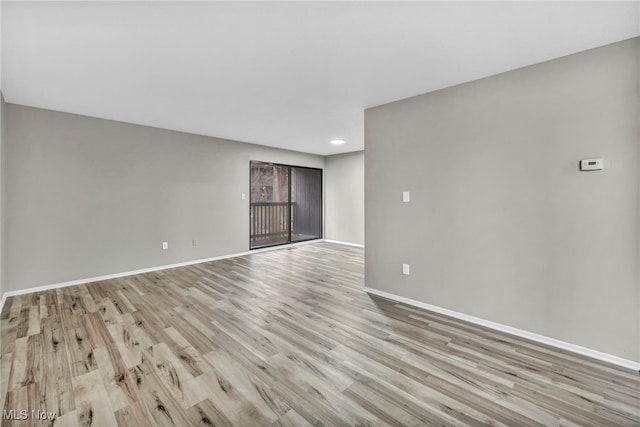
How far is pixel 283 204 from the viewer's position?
688 centimetres

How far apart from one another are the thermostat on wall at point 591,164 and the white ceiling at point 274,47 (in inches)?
34.7

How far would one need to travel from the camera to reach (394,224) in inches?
128

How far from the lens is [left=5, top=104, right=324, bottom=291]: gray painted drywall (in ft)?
11.0

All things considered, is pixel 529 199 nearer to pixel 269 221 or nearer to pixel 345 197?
pixel 345 197

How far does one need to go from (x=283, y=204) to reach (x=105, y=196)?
3673mm

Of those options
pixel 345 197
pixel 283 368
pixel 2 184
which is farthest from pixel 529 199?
pixel 2 184

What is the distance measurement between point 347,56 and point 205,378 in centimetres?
266

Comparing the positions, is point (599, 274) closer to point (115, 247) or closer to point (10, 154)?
point (115, 247)

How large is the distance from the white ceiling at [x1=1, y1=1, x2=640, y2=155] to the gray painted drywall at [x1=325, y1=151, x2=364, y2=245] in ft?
11.5

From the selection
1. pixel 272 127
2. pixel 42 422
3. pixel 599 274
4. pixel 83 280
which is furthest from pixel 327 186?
pixel 42 422

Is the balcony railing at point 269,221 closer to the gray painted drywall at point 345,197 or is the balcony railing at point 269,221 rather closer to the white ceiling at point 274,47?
the gray painted drywall at point 345,197

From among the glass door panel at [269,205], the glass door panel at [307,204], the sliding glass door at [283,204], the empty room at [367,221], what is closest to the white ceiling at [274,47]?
the empty room at [367,221]

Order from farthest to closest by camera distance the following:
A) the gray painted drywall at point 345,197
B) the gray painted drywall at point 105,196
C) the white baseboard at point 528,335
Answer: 1. the gray painted drywall at point 345,197
2. the gray painted drywall at point 105,196
3. the white baseboard at point 528,335

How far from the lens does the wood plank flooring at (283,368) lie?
1.54 m
